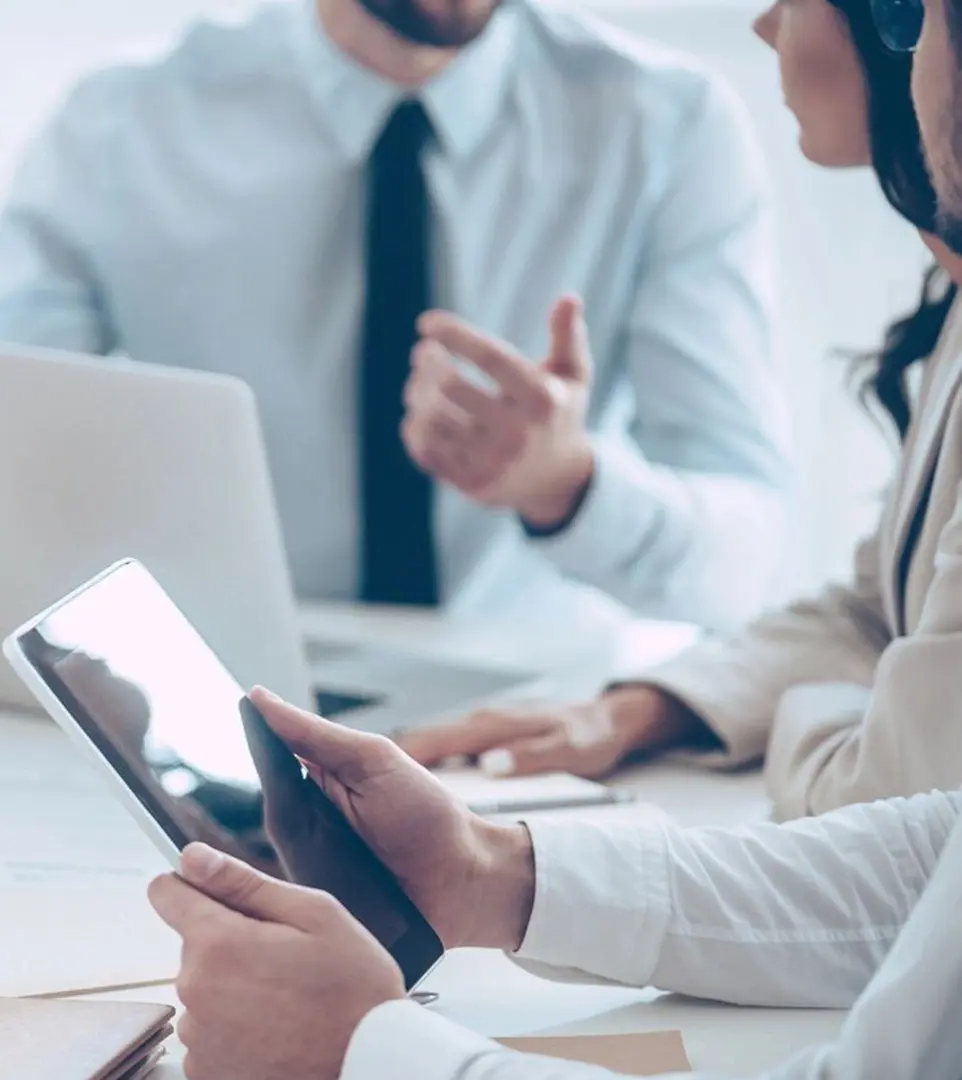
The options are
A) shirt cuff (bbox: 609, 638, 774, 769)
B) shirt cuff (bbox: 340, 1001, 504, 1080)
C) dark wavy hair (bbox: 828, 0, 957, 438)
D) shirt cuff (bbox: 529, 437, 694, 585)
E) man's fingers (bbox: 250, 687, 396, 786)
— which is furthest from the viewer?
shirt cuff (bbox: 529, 437, 694, 585)

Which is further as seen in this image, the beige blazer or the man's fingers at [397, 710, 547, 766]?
the man's fingers at [397, 710, 547, 766]

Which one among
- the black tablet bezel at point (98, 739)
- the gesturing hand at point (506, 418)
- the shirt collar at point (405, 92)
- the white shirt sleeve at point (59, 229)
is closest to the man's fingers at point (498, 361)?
the gesturing hand at point (506, 418)

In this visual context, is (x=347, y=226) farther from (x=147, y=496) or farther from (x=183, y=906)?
(x=183, y=906)

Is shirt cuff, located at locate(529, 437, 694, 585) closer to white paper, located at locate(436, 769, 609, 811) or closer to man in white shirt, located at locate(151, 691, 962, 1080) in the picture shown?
white paper, located at locate(436, 769, 609, 811)

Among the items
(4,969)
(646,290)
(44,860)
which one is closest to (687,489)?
(646,290)

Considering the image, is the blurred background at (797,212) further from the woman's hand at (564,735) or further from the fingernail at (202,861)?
the fingernail at (202,861)

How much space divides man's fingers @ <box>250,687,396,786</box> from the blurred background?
1.46 metres

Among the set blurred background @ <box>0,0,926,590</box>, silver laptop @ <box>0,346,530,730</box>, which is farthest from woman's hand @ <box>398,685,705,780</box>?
blurred background @ <box>0,0,926,590</box>

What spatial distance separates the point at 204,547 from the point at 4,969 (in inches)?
14.3

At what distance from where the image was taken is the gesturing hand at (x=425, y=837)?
740mm

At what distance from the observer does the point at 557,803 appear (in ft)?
3.27

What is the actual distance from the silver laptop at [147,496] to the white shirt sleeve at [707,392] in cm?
54

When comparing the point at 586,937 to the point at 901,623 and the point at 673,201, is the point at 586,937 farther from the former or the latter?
the point at 673,201

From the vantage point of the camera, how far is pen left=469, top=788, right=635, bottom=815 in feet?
3.19
